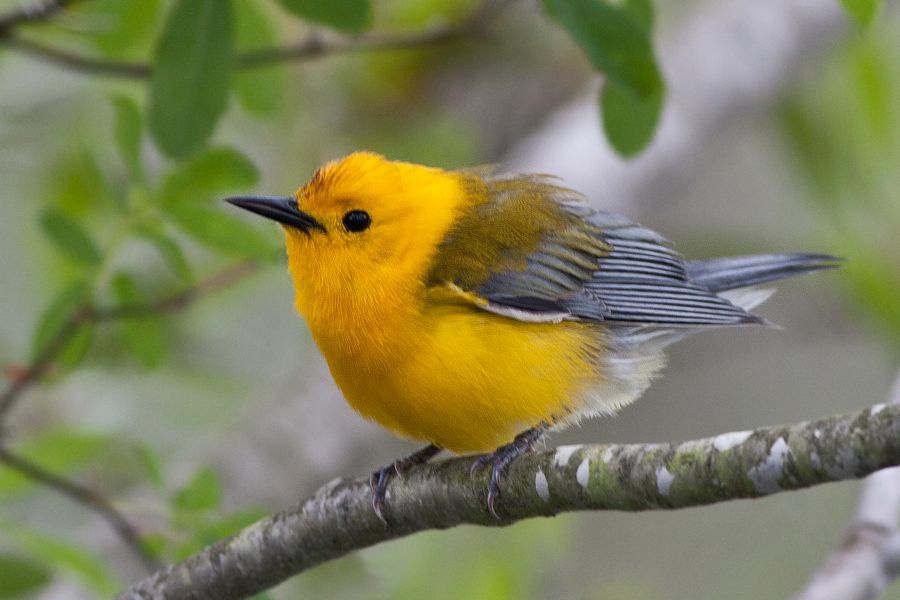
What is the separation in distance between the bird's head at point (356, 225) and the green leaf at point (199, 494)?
26.7 inches

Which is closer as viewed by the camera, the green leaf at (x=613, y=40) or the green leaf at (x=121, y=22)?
the green leaf at (x=613, y=40)

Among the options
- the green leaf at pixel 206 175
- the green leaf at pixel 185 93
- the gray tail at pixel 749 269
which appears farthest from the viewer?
the gray tail at pixel 749 269

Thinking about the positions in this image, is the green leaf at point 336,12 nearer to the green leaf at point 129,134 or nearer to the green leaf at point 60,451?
the green leaf at point 129,134

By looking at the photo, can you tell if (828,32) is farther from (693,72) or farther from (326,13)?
(326,13)

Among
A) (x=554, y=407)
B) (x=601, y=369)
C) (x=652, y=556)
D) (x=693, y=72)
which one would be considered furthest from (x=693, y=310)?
(x=652, y=556)

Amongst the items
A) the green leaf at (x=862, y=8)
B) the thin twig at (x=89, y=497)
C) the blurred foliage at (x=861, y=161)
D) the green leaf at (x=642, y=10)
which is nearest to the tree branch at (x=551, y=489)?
the thin twig at (x=89, y=497)

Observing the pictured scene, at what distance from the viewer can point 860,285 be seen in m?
5.82

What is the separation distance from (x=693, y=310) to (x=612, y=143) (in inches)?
28.2

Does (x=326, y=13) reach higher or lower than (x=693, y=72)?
lower

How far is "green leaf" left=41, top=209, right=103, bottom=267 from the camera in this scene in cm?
346

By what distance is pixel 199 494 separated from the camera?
327 centimetres

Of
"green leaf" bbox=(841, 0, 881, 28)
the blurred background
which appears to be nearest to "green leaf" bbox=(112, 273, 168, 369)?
the blurred background

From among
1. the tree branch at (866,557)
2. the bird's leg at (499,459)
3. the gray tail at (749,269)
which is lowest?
the tree branch at (866,557)

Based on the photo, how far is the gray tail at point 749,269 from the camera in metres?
4.16
